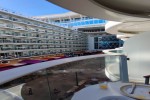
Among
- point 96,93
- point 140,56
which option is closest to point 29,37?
point 140,56

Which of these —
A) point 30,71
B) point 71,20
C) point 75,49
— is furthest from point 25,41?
point 71,20

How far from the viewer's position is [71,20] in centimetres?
3206

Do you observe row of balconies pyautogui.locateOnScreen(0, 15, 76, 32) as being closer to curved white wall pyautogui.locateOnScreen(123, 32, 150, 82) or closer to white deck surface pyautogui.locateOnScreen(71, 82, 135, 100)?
curved white wall pyautogui.locateOnScreen(123, 32, 150, 82)

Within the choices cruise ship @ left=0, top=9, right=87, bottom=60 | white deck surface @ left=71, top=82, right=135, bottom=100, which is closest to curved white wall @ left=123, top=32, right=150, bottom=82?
white deck surface @ left=71, top=82, right=135, bottom=100

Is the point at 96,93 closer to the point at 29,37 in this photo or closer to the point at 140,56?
the point at 140,56

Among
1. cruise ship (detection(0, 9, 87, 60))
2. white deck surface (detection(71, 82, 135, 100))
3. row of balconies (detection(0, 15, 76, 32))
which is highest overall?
row of balconies (detection(0, 15, 76, 32))

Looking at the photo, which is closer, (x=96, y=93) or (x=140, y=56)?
(x=96, y=93)

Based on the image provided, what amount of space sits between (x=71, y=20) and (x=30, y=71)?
31.1m

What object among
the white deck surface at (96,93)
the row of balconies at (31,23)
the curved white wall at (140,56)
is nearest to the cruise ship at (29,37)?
the row of balconies at (31,23)

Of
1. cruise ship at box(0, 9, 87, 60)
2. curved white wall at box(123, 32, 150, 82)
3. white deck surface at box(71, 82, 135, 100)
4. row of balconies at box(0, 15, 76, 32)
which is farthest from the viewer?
row of balconies at box(0, 15, 76, 32)

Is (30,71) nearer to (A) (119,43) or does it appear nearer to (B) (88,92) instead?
(B) (88,92)

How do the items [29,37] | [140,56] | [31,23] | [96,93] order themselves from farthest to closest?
[31,23] < [29,37] < [140,56] < [96,93]

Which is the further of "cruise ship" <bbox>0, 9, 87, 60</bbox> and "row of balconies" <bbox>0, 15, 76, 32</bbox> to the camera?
"row of balconies" <bbox>0, 15, 76, 32</bbox>

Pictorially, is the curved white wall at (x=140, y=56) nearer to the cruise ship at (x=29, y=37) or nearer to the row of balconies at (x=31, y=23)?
the cruise ship at (x=29, y=37)
